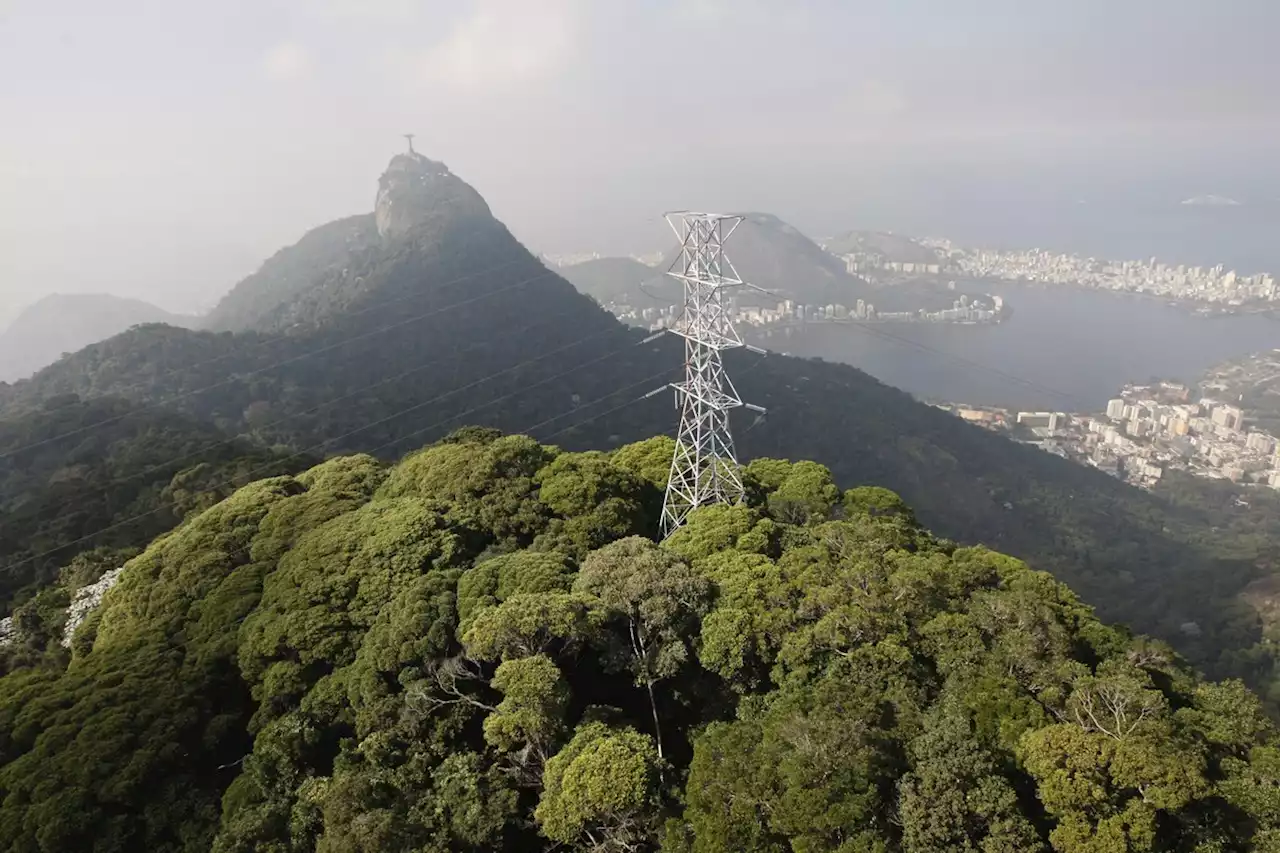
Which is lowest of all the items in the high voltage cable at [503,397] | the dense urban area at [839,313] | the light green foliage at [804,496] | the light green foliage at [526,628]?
the dense urban area at [839,313]

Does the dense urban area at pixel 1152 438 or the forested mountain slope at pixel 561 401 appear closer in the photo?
the forested mountain slope at pixel 561 401

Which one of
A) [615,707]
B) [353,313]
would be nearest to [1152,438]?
[353,313]

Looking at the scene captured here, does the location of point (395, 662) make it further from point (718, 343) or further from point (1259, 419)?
point (1259, 419)

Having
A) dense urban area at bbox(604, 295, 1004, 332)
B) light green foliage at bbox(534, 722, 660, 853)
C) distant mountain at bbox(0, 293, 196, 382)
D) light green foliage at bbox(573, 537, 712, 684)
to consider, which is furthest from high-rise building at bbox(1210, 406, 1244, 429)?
distant mountain at bbox(0, 293, 196, 382)

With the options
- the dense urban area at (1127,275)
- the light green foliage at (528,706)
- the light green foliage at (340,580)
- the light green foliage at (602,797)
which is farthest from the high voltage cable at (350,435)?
the dense urban area at (1127,275)

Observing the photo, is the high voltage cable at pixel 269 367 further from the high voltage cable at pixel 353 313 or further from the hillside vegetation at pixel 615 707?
the hillside vegetation at pixel 615 707

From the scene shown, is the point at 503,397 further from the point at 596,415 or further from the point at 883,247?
the point at 883,247

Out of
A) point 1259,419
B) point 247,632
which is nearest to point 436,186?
point 247,632

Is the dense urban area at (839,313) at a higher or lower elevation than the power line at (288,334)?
lower
